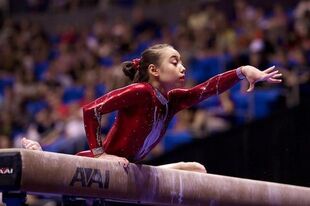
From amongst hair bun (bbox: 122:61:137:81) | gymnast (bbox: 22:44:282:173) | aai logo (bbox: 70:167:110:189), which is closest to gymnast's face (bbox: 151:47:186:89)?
gymnast (bbox: 22:44:282:173)

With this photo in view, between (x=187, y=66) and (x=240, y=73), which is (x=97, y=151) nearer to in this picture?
(x=240, y=73)

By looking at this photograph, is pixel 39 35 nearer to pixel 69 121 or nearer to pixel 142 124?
pixel 69 121

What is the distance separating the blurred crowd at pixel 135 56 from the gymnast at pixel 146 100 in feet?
5.67

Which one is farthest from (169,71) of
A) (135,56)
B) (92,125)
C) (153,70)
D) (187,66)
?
(135,56)

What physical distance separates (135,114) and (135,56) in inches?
278

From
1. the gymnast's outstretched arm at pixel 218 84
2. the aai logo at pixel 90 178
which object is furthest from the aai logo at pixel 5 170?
the gymnast's outstretched arm at pixel 218 84

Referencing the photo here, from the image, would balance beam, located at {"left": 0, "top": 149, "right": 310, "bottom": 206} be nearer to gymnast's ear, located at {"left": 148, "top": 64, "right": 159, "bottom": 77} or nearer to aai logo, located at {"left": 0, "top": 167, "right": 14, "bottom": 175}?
aai logo, located at {"left": 0, "top": 167, "right": 14, "bottom": 175}

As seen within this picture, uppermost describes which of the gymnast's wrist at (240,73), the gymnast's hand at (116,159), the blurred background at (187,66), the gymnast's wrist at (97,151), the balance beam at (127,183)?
the blurred background at (187,66)

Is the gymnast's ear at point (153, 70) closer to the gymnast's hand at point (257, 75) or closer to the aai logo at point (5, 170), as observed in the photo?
the gymnast's hand at point (257, 75)

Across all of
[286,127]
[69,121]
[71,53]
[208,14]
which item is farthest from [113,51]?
[286,127]

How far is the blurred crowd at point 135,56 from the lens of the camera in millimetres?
8008

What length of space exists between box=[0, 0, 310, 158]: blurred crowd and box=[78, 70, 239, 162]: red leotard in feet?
5.96

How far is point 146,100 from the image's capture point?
13.0ft

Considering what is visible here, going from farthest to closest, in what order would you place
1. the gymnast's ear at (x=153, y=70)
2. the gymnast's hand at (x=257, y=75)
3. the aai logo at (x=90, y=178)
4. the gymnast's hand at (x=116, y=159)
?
the gymnast's ear at (x=153, y=70), the gymnast's hand at (x=257, y=75), the gymnast's hand at (x=116, y=159), the aai logo at (x=90, y=178)
